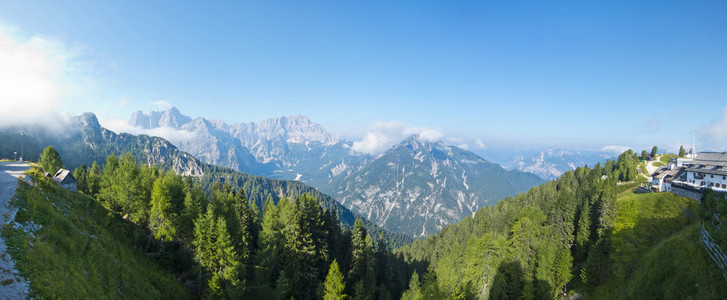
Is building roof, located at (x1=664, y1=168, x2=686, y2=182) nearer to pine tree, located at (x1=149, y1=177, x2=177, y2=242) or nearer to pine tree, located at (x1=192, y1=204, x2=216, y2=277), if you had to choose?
pine tree, located at (x1=192, y1=204, x2=216, y2=277)

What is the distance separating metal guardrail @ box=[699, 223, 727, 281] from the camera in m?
30.1

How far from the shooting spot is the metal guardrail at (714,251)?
30.1 metres

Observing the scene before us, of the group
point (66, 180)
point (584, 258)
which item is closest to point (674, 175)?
point (584, 258)

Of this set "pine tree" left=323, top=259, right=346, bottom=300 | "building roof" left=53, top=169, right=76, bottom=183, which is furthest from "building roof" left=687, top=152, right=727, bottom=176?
"building roof" left=53, top=169, right=76, bottom=183

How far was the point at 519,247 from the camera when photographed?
47062 mm

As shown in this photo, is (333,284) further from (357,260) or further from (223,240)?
(223,240)

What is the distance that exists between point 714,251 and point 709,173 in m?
50.7

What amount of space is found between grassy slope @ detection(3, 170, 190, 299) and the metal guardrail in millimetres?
58160

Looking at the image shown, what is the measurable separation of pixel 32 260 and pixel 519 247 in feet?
185

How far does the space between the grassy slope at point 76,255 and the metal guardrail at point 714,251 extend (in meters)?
58.2

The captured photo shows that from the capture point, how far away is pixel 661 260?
126 ft

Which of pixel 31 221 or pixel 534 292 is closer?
pixel 31 221

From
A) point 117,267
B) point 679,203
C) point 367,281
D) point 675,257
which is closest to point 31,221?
point 117,267

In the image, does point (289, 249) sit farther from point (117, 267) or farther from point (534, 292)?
point (534, 292)
